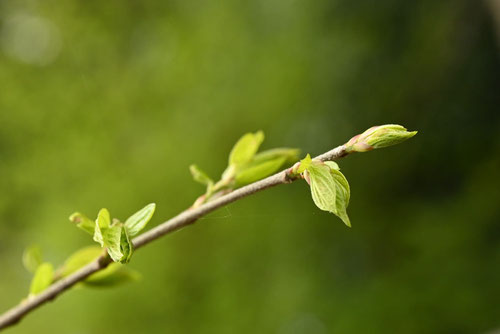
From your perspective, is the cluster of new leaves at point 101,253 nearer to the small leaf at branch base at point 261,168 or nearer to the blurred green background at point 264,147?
the small leaf at branch base at point 261,168

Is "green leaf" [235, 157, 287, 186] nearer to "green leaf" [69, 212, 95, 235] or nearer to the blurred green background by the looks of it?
"green leaf" [69, 212, 95, 235]

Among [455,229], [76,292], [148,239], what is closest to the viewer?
[148,239]

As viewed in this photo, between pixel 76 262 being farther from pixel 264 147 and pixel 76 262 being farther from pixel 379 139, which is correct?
pixel 264 147

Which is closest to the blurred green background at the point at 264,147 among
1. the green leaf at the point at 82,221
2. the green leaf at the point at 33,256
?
the green leaf at the point at 33,256

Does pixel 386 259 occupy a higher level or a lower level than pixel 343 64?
lower

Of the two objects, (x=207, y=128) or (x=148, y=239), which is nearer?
(x=148, y=239)

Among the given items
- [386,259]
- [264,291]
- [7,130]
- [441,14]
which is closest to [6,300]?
[7,130]

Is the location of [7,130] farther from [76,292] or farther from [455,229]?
[455,229]
